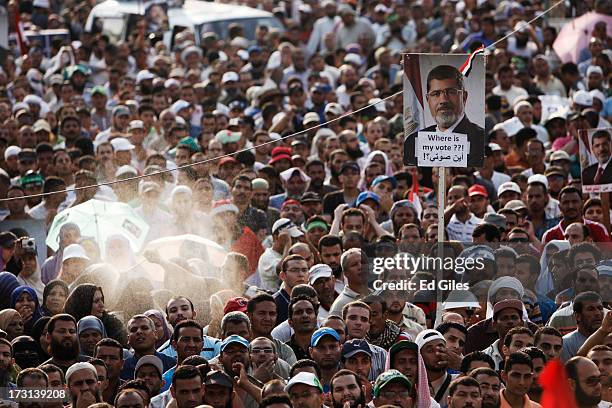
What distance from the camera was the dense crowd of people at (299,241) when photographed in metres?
10.8

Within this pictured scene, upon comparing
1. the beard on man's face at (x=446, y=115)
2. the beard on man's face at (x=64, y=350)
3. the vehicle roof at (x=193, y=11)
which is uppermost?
the vehicle roof at (x=193, y=11)

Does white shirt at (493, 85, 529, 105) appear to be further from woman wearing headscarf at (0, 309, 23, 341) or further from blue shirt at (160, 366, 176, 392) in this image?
blue shirt at (160, 366, 176, 392)

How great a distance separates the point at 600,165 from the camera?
14.3m

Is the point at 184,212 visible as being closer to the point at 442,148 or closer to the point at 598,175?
the point at 442,148

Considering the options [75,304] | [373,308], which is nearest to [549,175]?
[373,308]

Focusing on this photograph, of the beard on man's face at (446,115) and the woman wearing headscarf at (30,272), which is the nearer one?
the beard on man's face at (446,115)

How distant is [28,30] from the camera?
1041 inches

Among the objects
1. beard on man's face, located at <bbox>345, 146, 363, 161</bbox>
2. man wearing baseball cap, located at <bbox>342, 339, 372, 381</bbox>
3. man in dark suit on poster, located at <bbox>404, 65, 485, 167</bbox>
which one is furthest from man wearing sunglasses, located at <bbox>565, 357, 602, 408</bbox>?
beard on man's face, located at <bbox>345, 146, 363, 161</bbox>

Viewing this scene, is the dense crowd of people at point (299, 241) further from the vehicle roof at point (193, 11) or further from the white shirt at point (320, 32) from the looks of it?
the vehicle roof at point (193, 11)

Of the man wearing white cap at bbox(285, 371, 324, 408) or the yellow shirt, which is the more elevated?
the man wearing white cap at bbox(285, 371, 324, 408)

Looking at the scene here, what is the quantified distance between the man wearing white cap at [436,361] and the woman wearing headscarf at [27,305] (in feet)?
9.28

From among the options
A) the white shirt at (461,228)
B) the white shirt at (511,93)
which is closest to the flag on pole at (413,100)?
the white shirt at (461,228)

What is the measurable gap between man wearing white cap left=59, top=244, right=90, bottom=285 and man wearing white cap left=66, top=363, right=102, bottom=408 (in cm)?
284

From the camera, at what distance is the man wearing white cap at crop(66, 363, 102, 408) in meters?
10.4
